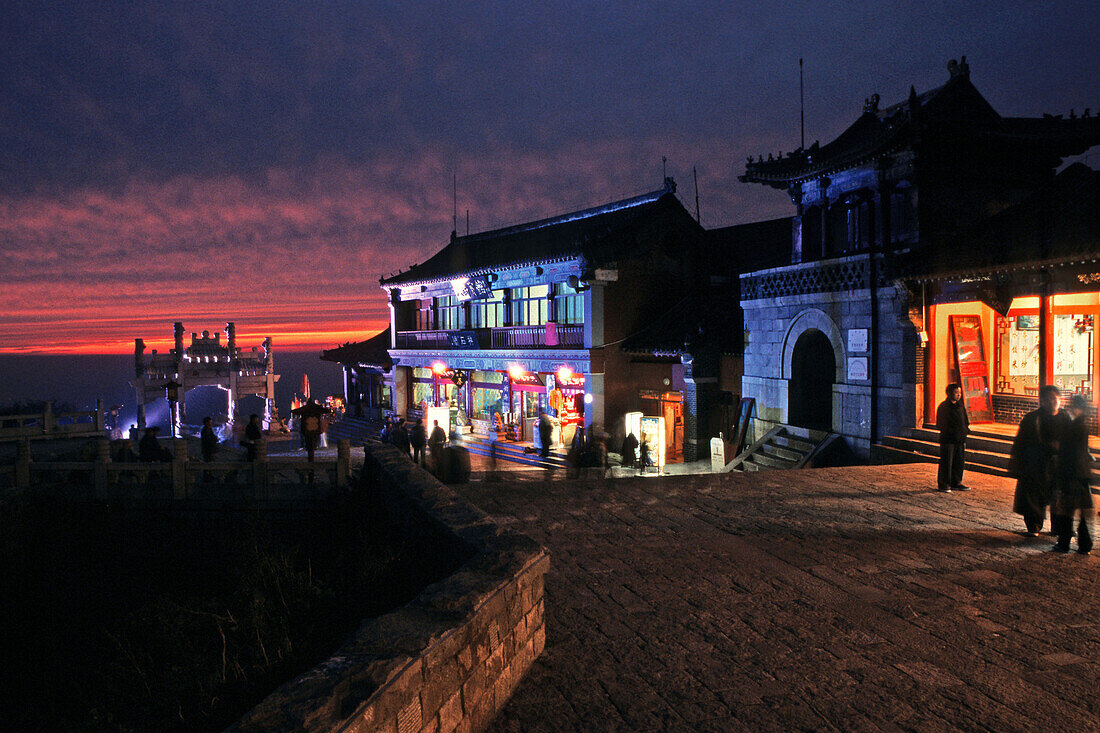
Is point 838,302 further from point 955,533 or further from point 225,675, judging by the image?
point 225,675

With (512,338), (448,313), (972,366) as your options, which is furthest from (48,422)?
(972,366)

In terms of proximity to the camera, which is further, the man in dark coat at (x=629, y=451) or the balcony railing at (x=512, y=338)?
the balcony railing at (x=512, y=338)

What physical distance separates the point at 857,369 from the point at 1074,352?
4006 millimetres

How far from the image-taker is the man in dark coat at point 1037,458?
7.41 meters

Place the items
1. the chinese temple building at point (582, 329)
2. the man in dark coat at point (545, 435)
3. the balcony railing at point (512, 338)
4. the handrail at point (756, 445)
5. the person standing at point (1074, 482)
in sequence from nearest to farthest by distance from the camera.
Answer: the person standing at point (1074, 482), the handrail at point (756, 445), the man in dark coat at point (545, 435), the chinese temple building at point (582, 329), the balcony railing at point (512, 338)

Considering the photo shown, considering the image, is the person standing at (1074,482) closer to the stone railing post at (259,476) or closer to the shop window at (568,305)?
the stone railing post at (259,476)

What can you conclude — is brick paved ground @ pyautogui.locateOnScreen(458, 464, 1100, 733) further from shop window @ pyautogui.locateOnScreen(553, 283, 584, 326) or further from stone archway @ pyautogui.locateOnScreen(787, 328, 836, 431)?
shop window @ pyautogui.locateOnScreen(553, 283, 584, 326)

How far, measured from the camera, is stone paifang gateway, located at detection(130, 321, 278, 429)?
3516 cm

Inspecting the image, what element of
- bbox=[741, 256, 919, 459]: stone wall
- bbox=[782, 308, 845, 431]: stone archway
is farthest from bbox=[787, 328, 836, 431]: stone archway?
bbox=[741, 256, 919, 459]: stone wall

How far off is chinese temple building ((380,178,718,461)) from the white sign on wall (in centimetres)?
742

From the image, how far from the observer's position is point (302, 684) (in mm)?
2980

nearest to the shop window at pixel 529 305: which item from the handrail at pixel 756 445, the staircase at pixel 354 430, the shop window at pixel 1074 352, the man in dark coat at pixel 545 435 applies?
the man in dark coat at pixel 545 435

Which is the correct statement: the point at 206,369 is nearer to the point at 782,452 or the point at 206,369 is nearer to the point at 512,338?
the point at 512,338

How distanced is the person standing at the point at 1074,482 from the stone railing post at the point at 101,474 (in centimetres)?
1669
